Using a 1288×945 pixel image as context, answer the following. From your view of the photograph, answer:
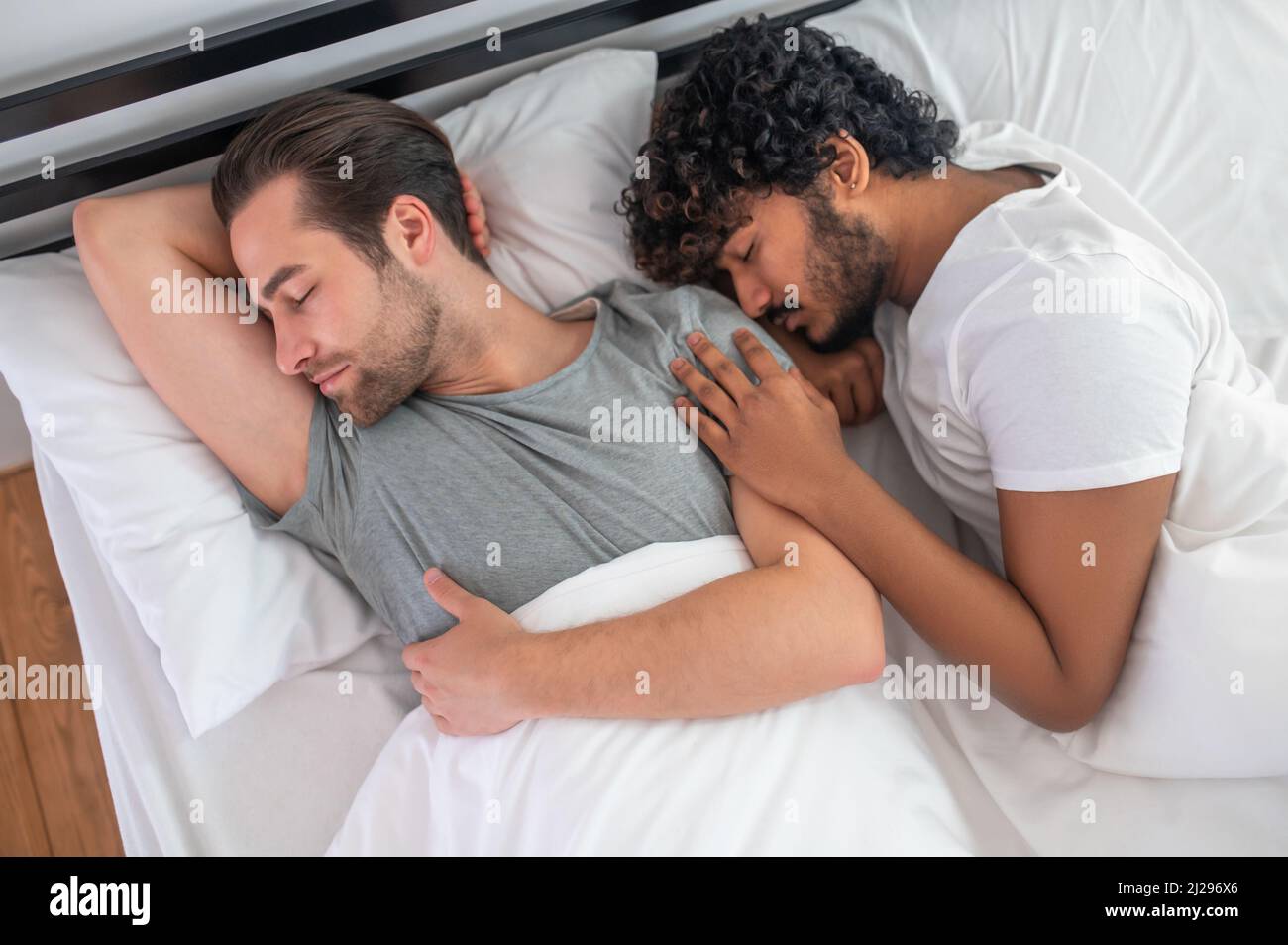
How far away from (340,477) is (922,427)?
84 cm

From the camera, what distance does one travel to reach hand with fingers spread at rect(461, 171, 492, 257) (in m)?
1.56

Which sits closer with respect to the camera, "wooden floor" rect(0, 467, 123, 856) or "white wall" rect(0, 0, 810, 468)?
"white wall" rect(0, 0, 810, 468)

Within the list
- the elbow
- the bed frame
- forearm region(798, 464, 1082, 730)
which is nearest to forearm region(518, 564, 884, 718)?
forearm region(798, 464, 1082, 730)

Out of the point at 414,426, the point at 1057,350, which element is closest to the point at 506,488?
the point at 414,426

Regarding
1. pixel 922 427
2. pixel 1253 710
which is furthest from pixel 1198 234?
pixel 1253 710

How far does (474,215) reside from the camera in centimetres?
156

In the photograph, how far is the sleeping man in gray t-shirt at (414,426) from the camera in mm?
1253

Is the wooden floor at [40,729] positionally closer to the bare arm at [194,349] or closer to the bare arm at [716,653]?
the bare arm at [194,349]

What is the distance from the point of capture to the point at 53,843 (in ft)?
5.80

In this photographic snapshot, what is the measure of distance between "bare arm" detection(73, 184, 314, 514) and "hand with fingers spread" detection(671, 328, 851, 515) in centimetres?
56

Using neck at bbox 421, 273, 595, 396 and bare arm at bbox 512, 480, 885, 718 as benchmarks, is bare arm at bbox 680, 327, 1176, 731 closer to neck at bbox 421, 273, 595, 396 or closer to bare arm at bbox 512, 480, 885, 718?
bare arm at bbox 512, 480, 885, 718

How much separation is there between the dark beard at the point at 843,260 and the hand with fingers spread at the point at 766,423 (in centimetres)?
13

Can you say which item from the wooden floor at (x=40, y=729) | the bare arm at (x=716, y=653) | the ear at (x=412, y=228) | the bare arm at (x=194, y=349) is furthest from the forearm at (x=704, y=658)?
the wooden floor at (x=40, y=729)
